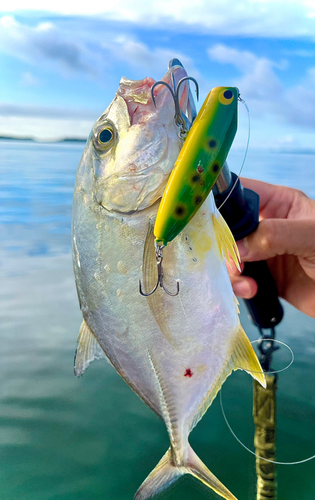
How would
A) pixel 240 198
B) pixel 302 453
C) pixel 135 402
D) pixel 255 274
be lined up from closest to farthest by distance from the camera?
pixel 240 198
pixel 255 274
pixel 302 453
pixel 135 402

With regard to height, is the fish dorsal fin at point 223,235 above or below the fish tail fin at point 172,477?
above

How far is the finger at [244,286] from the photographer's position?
1893mm

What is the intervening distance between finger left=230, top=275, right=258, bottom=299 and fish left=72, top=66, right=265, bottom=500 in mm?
754

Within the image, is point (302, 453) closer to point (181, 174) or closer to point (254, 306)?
point (254, 306)

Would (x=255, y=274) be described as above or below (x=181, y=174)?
below

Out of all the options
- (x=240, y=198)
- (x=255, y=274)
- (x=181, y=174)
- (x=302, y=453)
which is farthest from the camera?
(x=302, y=453)

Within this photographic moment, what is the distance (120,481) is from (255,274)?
1541 mm

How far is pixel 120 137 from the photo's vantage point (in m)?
1.07

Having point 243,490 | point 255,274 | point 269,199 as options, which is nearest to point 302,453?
point 243,490

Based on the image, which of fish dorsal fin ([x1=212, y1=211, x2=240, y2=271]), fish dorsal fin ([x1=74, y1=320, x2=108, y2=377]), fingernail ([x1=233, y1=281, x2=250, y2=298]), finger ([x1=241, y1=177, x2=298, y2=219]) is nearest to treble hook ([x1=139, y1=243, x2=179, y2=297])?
fish dorsal fin ([x1=212, y1=211, x2=240, y2=271])

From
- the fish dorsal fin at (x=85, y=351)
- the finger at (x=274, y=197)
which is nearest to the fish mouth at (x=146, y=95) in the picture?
the fish dorsal fin at (x=85, y=351)

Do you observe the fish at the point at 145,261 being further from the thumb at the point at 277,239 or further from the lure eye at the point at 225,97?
the thumb at the point at 277,239

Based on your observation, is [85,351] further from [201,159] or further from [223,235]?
[201,159]

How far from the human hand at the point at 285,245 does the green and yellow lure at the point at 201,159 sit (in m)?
0.82
